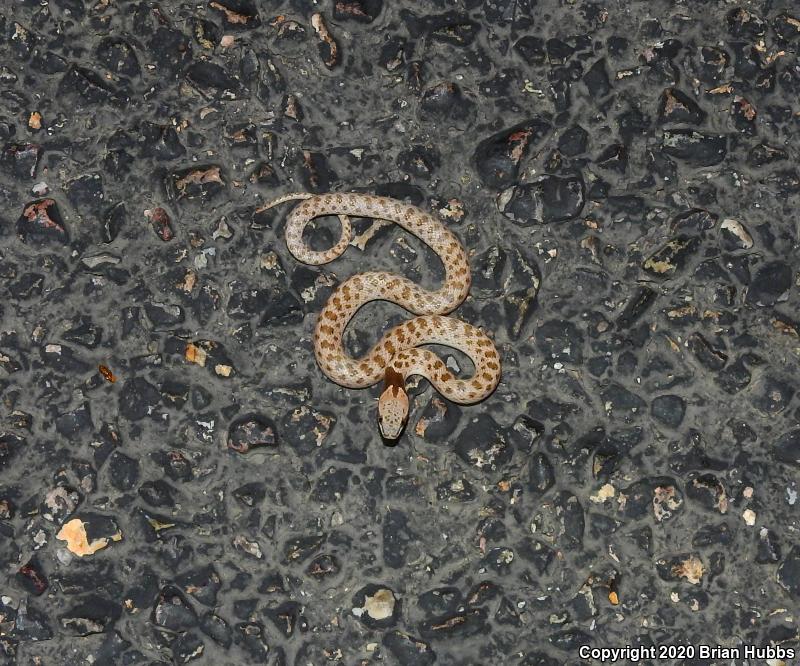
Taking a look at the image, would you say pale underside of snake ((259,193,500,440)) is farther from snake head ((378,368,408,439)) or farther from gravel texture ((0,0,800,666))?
gravel texture ((0,0,800,666))

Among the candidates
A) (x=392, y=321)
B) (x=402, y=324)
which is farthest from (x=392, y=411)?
(x=392, y=321)

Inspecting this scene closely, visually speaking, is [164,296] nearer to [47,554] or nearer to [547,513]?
[47,554]

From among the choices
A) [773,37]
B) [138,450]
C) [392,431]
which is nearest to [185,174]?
[138,450]

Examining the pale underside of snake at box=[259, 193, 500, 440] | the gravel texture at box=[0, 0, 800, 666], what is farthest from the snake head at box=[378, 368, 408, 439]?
the gravel texture at box=[0, 0, 800, 666]

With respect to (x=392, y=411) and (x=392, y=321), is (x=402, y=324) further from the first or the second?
(x=392, y=411)

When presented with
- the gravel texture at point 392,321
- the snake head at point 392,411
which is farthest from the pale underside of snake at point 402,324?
the gravel texture at point 392,321

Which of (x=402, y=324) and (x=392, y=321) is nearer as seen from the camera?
(x=402, y=324)

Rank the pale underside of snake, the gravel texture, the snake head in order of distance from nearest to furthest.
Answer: the gravel texture < the snake head < the pale underside of snake
